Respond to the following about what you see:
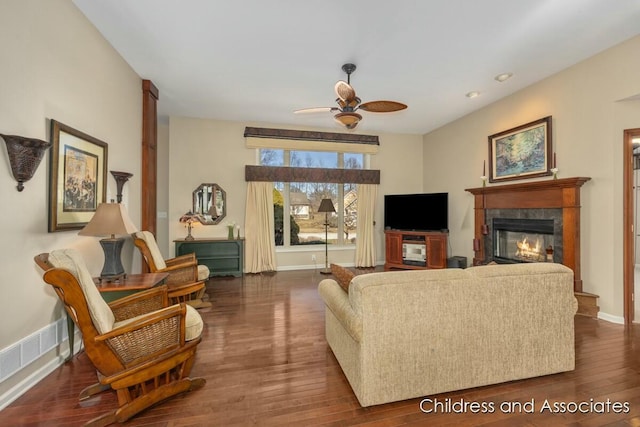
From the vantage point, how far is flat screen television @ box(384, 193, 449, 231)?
213 inches

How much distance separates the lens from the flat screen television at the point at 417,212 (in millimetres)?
5414

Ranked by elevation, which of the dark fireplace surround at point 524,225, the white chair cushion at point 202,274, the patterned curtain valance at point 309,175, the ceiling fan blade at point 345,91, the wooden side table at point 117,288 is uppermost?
the ceiling fan blade at point 345,91

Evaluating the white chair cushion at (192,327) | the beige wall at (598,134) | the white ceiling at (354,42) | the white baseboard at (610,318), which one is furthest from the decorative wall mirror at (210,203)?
the white baseboard at (610,318)

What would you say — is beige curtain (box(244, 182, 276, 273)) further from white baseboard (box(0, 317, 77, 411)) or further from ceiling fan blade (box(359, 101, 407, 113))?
white baseboard (box(0, 317, 77, 411))

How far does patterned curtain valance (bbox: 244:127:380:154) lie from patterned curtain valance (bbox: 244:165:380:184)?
0.43 m

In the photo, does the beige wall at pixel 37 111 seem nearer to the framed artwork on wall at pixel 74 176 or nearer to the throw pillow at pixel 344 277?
the framed artwork on wall at pixel 74 176

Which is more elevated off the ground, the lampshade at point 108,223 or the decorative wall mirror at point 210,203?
the decorative wall mirror at point 210,203

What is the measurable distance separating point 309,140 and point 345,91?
2.82 m

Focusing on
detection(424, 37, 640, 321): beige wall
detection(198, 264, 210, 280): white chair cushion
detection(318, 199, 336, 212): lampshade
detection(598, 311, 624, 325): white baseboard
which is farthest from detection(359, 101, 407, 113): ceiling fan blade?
detection(598, 311, 624, 325): white baseboard

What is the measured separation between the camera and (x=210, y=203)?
5.41 m

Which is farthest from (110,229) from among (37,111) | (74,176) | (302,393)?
(302,393)

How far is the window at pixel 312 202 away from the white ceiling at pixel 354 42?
1.62 metres

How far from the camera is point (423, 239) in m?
5.52

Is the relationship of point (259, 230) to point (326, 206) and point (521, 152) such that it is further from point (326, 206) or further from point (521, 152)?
point (521, 152)
